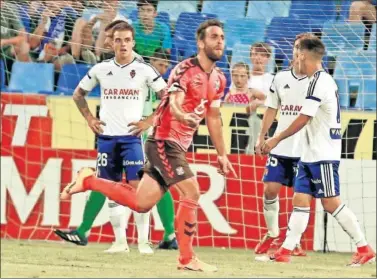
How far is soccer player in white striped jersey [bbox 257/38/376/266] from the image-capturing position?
10312mm

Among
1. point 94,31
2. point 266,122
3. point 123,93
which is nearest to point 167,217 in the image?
point 123,93

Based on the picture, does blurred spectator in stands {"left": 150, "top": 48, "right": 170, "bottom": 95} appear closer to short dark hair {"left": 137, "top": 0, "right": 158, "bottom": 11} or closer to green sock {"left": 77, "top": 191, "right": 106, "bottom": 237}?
short dark hair {"left": 137, "top": 0, "right": 158, "bottom": 11}

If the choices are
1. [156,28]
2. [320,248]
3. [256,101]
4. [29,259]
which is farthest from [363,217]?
[29,259]

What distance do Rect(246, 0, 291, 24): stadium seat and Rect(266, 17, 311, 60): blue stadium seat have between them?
0.76 m

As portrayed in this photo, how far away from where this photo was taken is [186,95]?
30.4 feet

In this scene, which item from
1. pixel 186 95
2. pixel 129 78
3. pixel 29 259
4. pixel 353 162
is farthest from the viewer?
pixel 353 162

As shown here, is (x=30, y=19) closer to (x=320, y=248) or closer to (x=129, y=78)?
(x=129, y=78)

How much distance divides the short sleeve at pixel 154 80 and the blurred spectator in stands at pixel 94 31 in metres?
2.09

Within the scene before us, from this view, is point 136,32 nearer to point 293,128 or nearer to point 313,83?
point 313,83

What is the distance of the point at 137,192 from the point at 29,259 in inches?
64.0

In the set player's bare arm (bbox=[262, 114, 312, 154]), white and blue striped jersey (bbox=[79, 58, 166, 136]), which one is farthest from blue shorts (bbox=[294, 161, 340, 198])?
white and blue striped jersey (bbox=[79, 58, 166, 136])

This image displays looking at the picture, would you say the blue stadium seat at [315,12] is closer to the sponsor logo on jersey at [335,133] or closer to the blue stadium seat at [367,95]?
the blue stadium seat at [367,95]

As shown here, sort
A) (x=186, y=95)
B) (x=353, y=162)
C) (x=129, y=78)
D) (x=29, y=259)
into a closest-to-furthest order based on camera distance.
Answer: (x=186, y=95)
(x=29, y=259)
(x=129, y=78)
(x=353, y=162)

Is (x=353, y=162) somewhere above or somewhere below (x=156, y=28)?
below
